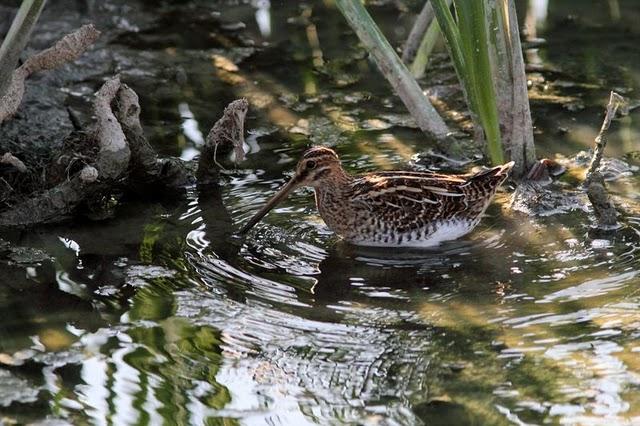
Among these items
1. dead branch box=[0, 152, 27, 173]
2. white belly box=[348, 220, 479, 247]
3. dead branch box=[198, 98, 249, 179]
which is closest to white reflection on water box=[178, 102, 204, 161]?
dead branch box=[198, 98, 249, 179]

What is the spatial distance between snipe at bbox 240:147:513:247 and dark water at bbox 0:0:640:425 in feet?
0.41

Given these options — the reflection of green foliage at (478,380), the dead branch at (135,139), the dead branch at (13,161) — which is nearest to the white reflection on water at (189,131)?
the dead branch at (135,139)

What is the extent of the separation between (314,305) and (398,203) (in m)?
1.10

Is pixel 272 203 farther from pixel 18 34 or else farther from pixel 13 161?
pixel 18 34

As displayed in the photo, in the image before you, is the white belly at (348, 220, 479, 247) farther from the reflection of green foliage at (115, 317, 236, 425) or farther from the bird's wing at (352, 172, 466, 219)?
the reflection of green foliage at (115, 317, 236, 425)

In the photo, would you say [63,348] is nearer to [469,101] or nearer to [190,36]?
[469,101]

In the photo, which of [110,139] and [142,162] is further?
[142,162]

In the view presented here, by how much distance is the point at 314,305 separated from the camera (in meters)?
5.55

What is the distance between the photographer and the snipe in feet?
20.9

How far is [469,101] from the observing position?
6648 millimetres

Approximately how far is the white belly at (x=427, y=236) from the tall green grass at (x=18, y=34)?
2.03 meters

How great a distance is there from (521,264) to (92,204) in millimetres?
2424

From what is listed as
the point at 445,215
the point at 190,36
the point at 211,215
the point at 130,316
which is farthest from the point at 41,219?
the point at 190,36

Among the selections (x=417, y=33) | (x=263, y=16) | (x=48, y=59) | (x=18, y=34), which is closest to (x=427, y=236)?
(x=48, y=59)
